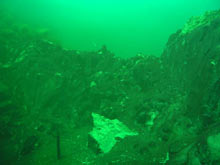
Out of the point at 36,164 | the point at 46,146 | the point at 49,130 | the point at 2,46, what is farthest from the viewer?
the point at 2,46

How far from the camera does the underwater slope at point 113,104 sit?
28.5 ft

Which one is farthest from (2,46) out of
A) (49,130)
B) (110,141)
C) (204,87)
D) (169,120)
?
(204,87)

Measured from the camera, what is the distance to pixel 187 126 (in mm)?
9039

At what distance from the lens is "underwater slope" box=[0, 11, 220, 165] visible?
28.5ft

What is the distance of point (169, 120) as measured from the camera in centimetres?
991

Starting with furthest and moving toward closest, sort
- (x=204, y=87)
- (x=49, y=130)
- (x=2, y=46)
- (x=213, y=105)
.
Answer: (x=2, y=46) < (x=49, y=130) < (x=204, y=87) < (x=213, y=105)

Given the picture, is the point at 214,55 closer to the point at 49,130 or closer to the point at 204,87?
the point at 204,87

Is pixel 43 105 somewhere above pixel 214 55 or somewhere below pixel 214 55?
below

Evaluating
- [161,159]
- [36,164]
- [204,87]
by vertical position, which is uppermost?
[204,87]

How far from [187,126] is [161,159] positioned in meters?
2.48

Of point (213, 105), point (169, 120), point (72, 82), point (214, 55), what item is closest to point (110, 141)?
point (169, 120)

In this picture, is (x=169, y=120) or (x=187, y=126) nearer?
(x=187, y=126)

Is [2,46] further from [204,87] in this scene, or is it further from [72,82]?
[204,87]

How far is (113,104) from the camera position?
507 inches
